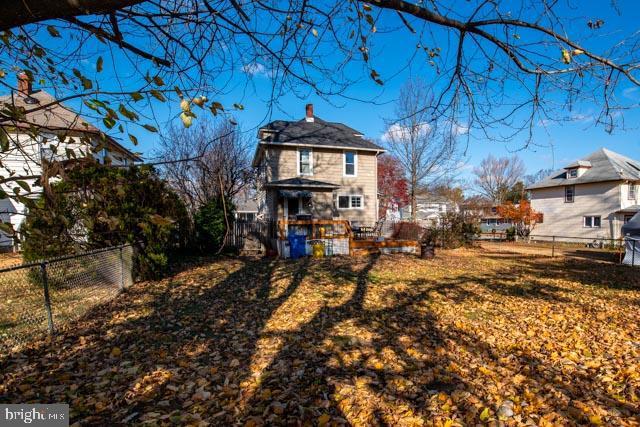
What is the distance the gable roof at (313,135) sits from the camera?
1748 centimetres

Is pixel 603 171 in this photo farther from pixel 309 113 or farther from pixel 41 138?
pixel 41 138

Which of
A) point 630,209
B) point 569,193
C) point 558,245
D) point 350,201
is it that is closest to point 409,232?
point 350,201

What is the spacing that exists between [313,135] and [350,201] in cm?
449

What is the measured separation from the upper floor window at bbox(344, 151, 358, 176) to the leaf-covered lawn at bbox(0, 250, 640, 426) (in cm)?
1241

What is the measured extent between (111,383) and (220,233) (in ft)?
34.4

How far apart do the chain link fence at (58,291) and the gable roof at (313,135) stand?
36.7 feet

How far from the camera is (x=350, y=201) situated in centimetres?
1889

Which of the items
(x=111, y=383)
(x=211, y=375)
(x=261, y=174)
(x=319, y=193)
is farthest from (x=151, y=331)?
(x=261, y=174)

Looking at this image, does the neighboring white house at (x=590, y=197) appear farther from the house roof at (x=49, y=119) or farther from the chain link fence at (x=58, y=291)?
the house roof at (x=49, y=119)

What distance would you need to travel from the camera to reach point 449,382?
338cm

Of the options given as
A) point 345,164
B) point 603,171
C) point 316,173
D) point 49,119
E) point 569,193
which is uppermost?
point 603,171

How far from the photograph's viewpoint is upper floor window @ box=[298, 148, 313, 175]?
1797 centimetres

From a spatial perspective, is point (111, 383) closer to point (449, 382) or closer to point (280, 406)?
point (280, 406)

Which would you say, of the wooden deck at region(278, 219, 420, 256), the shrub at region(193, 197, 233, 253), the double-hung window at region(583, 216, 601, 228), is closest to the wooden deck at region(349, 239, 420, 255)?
the wooden deck at region(278, 219, 420, 256)
